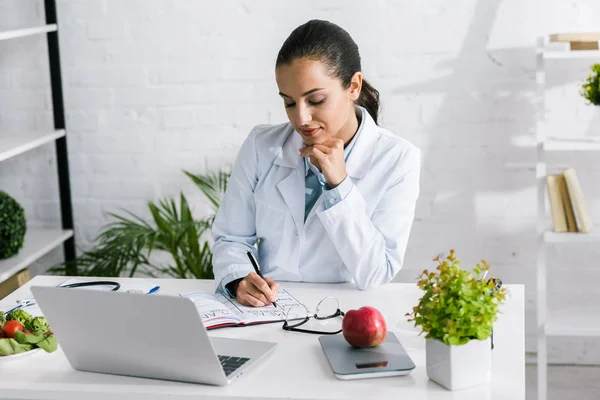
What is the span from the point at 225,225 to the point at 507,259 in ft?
4.86

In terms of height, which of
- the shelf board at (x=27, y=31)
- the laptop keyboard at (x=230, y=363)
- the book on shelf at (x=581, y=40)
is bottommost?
the laptop keyboard at (x=230, y=363)

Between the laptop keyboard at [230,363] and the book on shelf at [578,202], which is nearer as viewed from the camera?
the laptop keyboard at [230,363]

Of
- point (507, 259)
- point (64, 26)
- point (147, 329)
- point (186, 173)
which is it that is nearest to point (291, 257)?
point (147, 329)

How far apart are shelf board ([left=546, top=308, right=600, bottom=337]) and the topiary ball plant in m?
1.93

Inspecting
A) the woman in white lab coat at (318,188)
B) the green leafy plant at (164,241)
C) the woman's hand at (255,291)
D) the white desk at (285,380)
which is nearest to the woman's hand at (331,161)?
the woman in white lab coat at (318,188)

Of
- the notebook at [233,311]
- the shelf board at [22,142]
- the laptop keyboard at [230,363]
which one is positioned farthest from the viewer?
the shelf board at [22,142]

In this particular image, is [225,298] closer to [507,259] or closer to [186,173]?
[186,173]

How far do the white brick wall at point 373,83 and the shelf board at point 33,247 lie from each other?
0.18 metres

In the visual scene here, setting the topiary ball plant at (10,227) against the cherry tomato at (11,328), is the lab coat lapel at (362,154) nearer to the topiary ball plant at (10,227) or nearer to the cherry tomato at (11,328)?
the cherry tomato at (11,328)

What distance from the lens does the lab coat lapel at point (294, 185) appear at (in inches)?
84.9

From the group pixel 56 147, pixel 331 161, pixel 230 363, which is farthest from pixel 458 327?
pixel 56 147

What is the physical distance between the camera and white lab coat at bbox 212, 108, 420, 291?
2.00 meters

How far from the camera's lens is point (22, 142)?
3135mm

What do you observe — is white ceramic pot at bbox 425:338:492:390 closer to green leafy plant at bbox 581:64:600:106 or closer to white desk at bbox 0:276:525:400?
white desk at bbox 0:276:525:400
